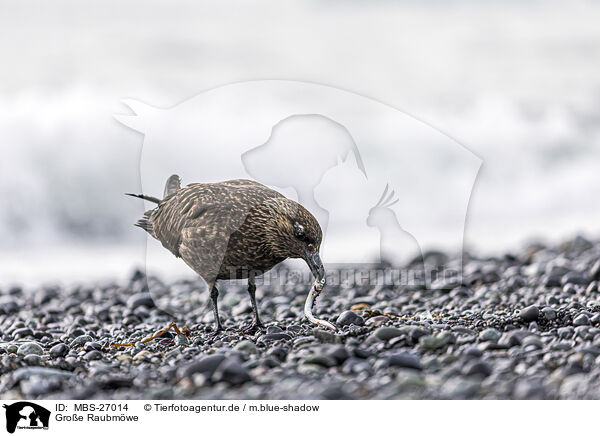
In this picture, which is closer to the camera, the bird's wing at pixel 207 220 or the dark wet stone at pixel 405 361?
the dark wet stone at pixel 405 361

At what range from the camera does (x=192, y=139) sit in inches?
299

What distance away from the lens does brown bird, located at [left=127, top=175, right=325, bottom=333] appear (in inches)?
261

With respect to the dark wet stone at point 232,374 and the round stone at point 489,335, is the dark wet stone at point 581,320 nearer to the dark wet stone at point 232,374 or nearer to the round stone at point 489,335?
the round stone at point 489,335

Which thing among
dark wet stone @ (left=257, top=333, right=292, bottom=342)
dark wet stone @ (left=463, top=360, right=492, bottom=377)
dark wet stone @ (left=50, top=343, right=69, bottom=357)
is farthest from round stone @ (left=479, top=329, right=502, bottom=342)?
dark wet stone @ (left=50, top=343, right=69, bottom=357)

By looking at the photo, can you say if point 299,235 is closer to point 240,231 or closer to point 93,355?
point 240,231

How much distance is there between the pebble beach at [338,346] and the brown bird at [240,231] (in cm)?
75

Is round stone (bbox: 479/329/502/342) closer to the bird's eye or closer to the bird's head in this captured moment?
the bird's head

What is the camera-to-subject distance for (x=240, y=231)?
6.91m
